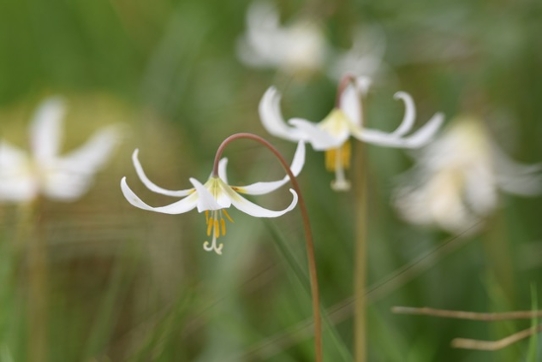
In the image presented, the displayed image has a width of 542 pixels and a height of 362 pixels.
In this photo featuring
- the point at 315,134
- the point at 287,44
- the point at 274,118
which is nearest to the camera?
the point at 315,134

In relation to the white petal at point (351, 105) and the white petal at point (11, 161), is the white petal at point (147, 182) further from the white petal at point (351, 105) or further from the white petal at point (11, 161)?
the white petal at point (11, 161)

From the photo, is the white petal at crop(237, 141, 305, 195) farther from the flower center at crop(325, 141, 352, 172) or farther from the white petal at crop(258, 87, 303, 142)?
the flower center at crop(325, 141, 352, 172)

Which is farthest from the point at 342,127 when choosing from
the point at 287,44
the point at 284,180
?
the point at 287,44

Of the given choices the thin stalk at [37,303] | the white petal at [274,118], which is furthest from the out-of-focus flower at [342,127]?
the thin stalk at [37,303]

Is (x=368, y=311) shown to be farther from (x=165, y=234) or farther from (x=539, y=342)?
(x=165, y=234)

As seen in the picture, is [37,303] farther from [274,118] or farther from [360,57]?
[360,57]

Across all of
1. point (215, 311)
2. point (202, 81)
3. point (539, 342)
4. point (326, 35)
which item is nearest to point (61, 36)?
point (202, 81)
